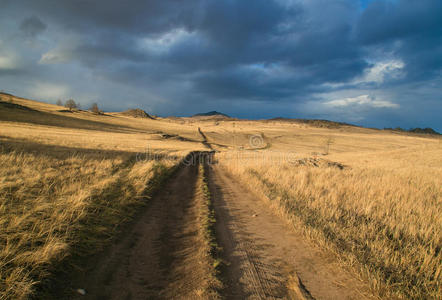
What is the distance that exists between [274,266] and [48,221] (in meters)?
4.92

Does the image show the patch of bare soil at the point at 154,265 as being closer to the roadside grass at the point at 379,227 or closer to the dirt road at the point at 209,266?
the dirt road at the point at 209,266

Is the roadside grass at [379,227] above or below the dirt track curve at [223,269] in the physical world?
above

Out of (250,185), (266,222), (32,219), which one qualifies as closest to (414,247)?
(266,222)

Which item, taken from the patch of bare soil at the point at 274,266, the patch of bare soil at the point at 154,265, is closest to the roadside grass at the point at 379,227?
the patch of bare soil at the point at 274,266

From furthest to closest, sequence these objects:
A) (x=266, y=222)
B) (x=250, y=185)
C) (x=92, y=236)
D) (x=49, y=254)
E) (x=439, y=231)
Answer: (x=250, y=185)
(x=266, y=222)
(x=439, y=231)
(x=92, y=236)
(x=49, y=254)

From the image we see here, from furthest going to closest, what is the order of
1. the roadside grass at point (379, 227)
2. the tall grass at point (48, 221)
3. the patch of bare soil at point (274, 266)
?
the roadside grass at point (379, 227) < the patch of bare soil at point (274, 266) < the tall grass at point (48, 221)

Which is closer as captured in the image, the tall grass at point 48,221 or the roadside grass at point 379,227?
the tall grass at point 48,221

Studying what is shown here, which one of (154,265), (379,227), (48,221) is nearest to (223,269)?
(154,265)

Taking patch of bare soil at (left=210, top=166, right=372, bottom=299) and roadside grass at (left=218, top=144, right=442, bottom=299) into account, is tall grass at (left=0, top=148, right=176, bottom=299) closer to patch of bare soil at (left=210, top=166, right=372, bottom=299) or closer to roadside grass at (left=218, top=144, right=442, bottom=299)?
patch of bare soil at (left=210, top=166, right=372, bottom=299)

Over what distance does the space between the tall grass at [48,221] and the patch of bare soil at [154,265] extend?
21.8 inches

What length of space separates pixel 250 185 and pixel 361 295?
25.4 feet

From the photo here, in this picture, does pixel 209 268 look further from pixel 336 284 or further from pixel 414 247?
pixel 414 247

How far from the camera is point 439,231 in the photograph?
5301 millimetres

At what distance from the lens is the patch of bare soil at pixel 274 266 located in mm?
3303
